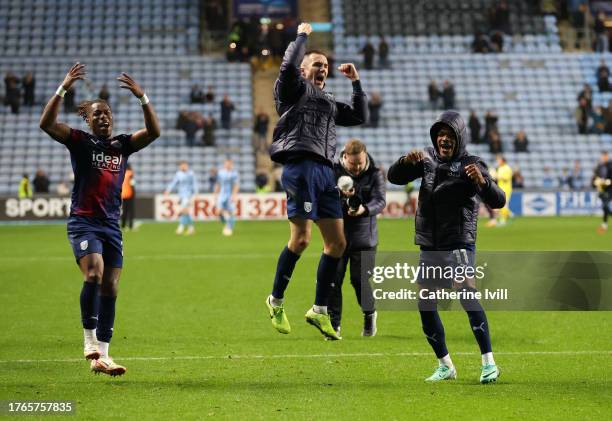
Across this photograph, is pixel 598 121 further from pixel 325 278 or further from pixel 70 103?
pixel 325 278

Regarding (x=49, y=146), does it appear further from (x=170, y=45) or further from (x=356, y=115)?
(x=356, y=115)

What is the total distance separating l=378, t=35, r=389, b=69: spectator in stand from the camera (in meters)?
45.9

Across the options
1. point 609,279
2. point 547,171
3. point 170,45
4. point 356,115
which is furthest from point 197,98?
point 356,115

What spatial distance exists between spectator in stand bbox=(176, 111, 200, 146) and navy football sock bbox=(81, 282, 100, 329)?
109 feet

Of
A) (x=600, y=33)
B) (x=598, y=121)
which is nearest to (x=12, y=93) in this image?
(x=598, y=121)

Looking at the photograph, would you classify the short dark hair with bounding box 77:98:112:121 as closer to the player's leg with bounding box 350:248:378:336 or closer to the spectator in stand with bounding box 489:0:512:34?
the player's leg with bounding box 350:248:378:336

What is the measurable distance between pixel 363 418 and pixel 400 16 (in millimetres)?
42454

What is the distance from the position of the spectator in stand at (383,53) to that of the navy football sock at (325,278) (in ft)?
120

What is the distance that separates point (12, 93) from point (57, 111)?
35.0 metres

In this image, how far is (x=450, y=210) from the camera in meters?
8.77

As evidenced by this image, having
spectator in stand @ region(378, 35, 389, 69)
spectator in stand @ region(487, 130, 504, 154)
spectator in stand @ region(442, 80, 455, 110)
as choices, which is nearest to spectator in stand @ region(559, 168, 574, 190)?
spectator in stand @ region(487, 130, 504, 154)

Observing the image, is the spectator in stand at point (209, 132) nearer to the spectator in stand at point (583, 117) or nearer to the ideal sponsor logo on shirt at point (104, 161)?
the spectator in stand at point (583, 117)

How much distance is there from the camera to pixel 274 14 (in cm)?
4578

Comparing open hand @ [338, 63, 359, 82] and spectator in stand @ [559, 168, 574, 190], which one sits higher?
open hand @ [338, 63, 359, 82]
